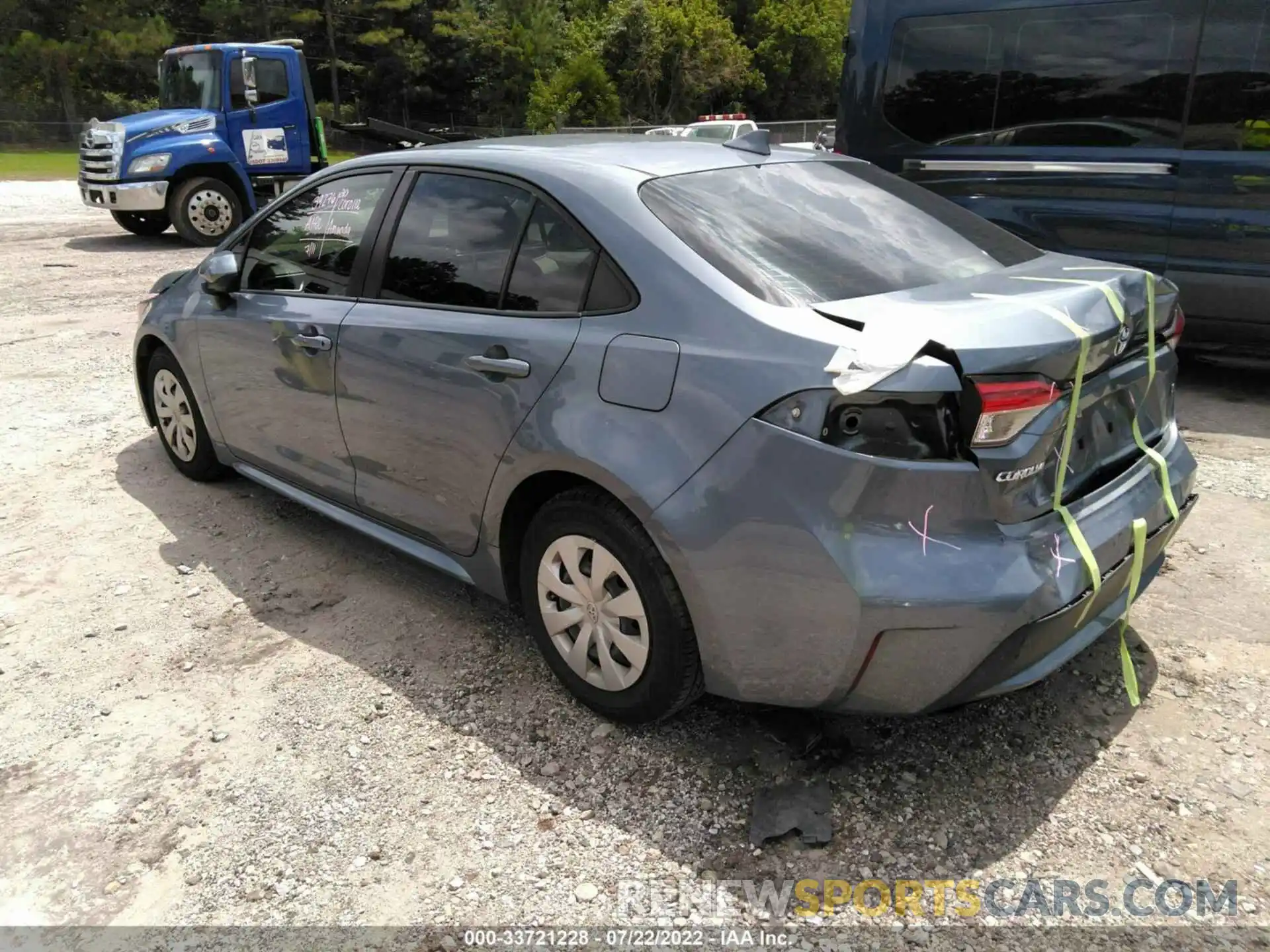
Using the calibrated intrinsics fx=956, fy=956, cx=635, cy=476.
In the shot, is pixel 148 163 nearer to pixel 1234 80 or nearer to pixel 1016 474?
pixel 1234 80

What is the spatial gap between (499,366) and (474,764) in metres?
1.16

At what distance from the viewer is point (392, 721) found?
2941 millimetres

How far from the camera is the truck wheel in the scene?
13227 millimetres

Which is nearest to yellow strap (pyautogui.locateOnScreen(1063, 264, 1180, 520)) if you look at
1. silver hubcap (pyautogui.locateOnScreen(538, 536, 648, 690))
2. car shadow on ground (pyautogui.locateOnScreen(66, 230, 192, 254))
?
silver hubcap (pyautogui.locateOnScreen(538, 536, 648, 690))

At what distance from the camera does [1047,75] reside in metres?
6.00

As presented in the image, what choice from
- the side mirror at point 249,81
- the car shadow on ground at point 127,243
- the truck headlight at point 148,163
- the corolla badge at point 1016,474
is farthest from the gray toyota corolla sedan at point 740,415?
the car shadow on ground at point 127,243

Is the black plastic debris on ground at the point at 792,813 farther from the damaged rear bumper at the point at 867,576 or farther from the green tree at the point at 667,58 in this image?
the green tree at the point at 667,58

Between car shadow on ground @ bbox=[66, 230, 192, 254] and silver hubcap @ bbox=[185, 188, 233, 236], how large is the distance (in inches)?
24.0

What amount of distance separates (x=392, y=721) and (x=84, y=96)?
4761 cm

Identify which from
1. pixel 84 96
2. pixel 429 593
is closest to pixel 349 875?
pixel 429 593

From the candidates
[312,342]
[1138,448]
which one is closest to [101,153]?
[312,342]

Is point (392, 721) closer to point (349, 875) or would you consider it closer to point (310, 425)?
point (349, 875)

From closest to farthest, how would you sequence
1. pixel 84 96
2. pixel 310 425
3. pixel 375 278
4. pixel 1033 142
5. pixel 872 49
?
pixel 375 278 < pixel 310 425 < pixel 1033 142 < pixel 872 49 < pixel 84 96

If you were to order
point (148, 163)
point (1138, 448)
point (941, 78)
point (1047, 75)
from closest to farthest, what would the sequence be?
point (1138, 448) → point (1047, 75) → point (941, 78) → point (148, 163)
